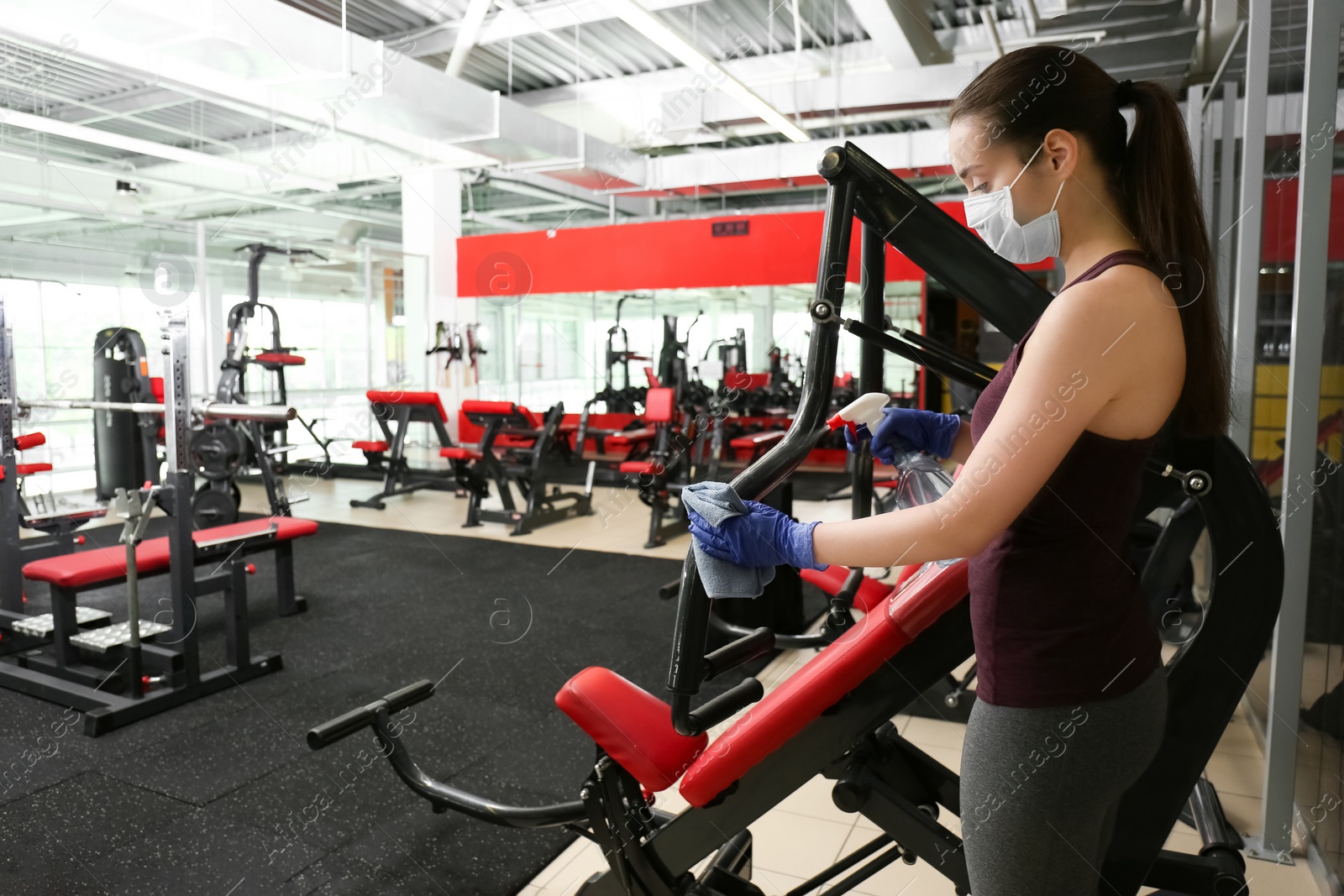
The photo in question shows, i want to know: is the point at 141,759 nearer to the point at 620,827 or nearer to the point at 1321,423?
the point at 620,827

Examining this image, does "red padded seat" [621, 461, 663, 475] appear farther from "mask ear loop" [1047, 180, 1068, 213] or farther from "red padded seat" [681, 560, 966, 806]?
"mask ear loop" [1047, 180, 1068, 213]

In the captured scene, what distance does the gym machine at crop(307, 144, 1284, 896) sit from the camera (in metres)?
1.14

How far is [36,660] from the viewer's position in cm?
351

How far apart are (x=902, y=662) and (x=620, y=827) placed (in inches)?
22.6

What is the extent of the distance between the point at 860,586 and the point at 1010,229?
1684mm

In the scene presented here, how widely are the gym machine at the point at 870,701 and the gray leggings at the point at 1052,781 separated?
0.60ft

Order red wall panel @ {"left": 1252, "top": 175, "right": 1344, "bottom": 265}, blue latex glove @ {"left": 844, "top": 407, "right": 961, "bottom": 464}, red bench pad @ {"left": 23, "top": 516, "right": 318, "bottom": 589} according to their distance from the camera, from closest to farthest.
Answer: blue latex glove @ {"left": 844, "top": 407, "right": 961, "bottom": 464} < red wall panel @ {"left": 1252, "top": 175, "right": 1344, "bottom": 265} < red bench pad @ {"left": 23, "top": 516, "right": 318, "bottom": 589}

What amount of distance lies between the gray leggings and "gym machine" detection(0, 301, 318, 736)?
248cm

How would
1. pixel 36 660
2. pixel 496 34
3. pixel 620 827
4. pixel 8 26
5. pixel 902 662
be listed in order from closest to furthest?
pixel 902 662
pixel 620 827
pixel 36 660
pixel 8 26
pixel 496 34

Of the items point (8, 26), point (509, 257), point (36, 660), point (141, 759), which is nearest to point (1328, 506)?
point (141, 759)

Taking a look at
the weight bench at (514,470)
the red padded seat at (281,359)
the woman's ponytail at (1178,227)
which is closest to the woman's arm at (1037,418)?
the woman's ponytail at (1178,227)

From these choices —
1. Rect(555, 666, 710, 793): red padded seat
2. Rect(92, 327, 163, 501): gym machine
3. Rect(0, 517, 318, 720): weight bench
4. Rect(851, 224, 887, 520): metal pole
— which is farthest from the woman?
Rect(92, 327, 163, 501): gym machine

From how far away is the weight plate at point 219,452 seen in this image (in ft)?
17.9

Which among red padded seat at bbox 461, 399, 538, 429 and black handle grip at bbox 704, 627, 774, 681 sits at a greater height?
red padded seat at bbox 461, 399, 538, 429
